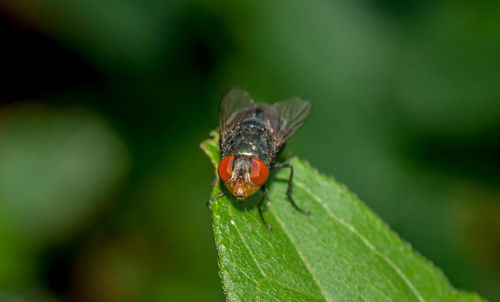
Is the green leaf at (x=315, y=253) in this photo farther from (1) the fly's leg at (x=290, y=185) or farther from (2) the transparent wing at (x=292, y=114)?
(2) the transparent wing at (x=292, y=114)

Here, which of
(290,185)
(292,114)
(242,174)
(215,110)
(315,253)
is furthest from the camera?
(215,110)

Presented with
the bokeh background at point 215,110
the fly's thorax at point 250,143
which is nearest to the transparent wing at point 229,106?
the fly's thorax at point 250,143

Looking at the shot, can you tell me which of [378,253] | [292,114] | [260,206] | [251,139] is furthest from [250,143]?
[378,253]

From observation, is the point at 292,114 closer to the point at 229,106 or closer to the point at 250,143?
the point at 229,106

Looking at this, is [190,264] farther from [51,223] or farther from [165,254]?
[51,223]

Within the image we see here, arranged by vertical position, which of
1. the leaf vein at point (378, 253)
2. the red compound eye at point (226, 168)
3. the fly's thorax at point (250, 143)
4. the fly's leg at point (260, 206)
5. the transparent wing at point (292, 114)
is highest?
the transparent wing at point (292, 114)

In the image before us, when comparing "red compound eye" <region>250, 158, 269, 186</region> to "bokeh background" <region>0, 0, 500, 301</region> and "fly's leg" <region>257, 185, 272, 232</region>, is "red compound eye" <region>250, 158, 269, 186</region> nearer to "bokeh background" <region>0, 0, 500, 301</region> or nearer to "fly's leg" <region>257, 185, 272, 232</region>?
"fly's leg" <region>257, 185, 272, 232</region>

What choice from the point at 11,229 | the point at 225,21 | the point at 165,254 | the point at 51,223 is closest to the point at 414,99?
the point at 225,21

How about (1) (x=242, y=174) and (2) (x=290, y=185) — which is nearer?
(1) (x=242, y=174)
